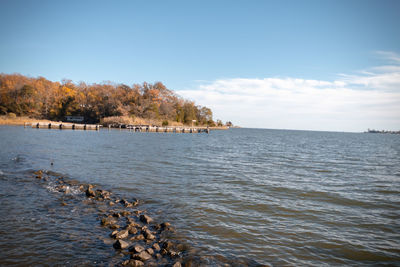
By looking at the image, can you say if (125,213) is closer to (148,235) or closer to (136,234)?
(136,234)

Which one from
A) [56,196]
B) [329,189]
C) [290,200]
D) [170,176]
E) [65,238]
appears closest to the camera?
[65,238]

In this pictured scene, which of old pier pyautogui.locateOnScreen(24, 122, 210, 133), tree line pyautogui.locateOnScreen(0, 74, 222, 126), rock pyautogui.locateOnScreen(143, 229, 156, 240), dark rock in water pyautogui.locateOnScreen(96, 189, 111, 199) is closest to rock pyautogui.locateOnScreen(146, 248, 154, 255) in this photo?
rock pyautogui.locateOnScreen(143, 229, 156, 240)

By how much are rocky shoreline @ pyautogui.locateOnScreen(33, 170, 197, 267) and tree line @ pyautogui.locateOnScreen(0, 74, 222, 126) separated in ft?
275

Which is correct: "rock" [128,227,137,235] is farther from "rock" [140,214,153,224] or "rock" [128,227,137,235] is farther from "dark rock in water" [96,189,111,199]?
"dark rock in water" [96,189,111,199]

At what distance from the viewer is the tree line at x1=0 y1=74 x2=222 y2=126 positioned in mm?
84375

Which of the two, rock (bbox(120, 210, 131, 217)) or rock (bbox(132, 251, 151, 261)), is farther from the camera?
rock (bbox(120, 210, 131, 217))

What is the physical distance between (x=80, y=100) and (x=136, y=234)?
104 metres

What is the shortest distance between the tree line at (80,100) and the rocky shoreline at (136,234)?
83.9 meters

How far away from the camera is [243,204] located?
9516 millimetres

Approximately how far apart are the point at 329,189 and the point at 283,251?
26.6 ft

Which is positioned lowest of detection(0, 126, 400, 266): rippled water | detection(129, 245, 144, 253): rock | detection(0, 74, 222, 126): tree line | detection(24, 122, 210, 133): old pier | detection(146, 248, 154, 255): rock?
detection(0, 126, 400, 266): rippled water

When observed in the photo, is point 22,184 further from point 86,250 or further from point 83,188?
point 86,250

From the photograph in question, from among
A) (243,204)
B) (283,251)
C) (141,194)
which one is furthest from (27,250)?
(243,204)

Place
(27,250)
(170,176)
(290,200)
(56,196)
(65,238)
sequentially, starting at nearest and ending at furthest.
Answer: (27,250) → (65,238) → (56,196) → (290,200) → (170,176)
